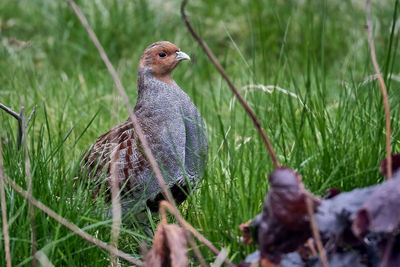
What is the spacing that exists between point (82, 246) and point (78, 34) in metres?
4.03

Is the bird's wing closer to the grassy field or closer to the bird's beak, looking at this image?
the grassy field

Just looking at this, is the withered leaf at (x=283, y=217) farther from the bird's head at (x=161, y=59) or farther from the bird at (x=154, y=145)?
the bird's head at (x=161, y=59)

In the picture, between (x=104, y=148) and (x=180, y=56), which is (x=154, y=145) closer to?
(x=104, y=148)

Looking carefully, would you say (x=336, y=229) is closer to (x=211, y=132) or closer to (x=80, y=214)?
(x=80, y=214)

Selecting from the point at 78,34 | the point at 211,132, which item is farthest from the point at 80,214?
the point at 78,34

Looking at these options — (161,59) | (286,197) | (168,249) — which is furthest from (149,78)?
(286,197)

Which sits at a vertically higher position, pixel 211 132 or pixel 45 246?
pixel 45 246

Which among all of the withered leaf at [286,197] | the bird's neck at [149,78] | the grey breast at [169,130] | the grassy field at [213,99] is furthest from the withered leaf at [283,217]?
the bird's neck at [149,78]

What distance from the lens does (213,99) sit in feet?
11.4

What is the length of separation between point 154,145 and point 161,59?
1.68ft

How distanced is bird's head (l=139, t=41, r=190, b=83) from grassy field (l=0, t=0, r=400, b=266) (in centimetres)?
10

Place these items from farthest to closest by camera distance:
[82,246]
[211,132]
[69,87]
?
1. [69,87]
2. [211,132]
3. [82,246]

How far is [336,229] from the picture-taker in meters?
1.84

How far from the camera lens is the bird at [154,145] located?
304cm
